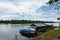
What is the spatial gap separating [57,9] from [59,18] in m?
2.72

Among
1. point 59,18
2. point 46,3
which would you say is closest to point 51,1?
point 46,3

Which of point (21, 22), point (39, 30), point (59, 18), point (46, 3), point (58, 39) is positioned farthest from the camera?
point (21, 22)

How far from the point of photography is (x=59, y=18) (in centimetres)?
2492

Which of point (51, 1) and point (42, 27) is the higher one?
point (51, 1)

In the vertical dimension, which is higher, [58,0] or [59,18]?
[58,0]

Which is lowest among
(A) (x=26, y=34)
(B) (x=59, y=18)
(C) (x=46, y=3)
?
(A) (x=26, y=34)

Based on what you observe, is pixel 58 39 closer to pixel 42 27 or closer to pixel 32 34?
pixel 32 34

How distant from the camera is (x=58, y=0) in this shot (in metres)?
21.6

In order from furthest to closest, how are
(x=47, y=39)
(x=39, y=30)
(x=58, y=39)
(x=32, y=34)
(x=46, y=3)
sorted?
(x=39, y=30) < (x=32, y=34) < (x=46, y=3) < (x=47, y=39) < (x=58, y=39)

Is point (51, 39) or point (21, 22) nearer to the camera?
point (51, 39)

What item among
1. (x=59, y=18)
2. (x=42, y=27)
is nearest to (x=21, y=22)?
(x=42, y=27)

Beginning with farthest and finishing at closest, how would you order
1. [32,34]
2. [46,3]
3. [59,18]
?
[32,34] → [59,18] → [46,3]

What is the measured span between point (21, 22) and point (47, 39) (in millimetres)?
130515

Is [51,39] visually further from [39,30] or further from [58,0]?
[39,30]
